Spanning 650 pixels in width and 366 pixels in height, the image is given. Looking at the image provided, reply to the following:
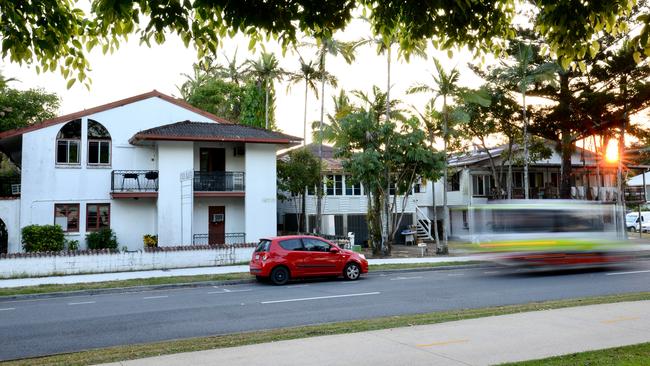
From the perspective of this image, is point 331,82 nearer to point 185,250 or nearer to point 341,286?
point 185,250

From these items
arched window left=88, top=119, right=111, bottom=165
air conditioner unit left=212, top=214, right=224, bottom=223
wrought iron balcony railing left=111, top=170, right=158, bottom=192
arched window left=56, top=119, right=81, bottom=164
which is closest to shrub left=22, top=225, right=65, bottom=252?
wrought iron balcony railing left=111, top=170, right=158, bottom=192

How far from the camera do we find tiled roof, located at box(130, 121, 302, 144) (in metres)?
25.9

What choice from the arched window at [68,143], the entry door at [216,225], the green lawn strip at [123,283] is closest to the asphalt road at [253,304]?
the green lawn strip at [123,283]

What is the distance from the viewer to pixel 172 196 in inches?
1062

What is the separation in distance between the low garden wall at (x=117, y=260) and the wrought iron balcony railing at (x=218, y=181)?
17.4 ft

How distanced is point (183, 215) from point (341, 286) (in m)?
12.9

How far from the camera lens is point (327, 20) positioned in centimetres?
634

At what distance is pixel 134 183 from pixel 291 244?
13.0 meters

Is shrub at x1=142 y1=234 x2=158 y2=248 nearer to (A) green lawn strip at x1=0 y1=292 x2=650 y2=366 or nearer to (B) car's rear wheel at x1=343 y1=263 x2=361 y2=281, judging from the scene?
(B) car's rear wheel at x1=343 y1=263 x2=361 y2=281

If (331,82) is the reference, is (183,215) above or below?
below

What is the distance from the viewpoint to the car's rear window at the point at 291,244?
689 inches

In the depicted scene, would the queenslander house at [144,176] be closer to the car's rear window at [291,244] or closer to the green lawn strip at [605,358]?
the car's rear window at [291,244]

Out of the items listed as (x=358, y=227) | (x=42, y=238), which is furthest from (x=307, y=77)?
(x=42, y=238)

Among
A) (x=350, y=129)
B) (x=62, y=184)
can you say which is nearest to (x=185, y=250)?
(x=62, y=184)
